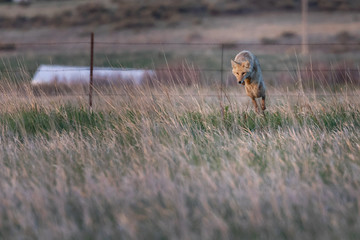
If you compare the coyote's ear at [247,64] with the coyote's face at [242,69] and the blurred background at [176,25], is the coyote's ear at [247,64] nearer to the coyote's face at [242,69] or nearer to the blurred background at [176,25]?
the coyote's face at [242,69]

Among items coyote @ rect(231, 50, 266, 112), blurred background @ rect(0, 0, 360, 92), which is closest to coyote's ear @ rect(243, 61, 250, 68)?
coyote @ rect(231, 50, 266, 112)

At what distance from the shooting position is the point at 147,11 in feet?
149

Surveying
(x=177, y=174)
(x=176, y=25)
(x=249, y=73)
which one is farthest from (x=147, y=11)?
(x=177, y=174)

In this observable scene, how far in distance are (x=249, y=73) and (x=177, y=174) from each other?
3.00 m

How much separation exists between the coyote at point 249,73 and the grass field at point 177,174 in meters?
0.39

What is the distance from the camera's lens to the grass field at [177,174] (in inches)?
151

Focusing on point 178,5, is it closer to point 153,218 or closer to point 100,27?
point 100,27

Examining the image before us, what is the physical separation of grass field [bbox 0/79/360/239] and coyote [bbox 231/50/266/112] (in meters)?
0.39

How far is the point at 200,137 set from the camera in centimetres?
607

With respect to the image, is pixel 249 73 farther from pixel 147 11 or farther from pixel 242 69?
pixel 147 11

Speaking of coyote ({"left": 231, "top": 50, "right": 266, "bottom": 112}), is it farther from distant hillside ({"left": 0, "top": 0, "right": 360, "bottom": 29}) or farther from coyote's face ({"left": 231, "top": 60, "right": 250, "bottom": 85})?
distant hillside ({"left": 0, "top": 0, "right": 360, "bottom": 29})

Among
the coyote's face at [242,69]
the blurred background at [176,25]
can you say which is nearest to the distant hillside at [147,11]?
the blurred background at [176,25]

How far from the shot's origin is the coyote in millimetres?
7191

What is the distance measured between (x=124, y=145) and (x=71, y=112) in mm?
1835
